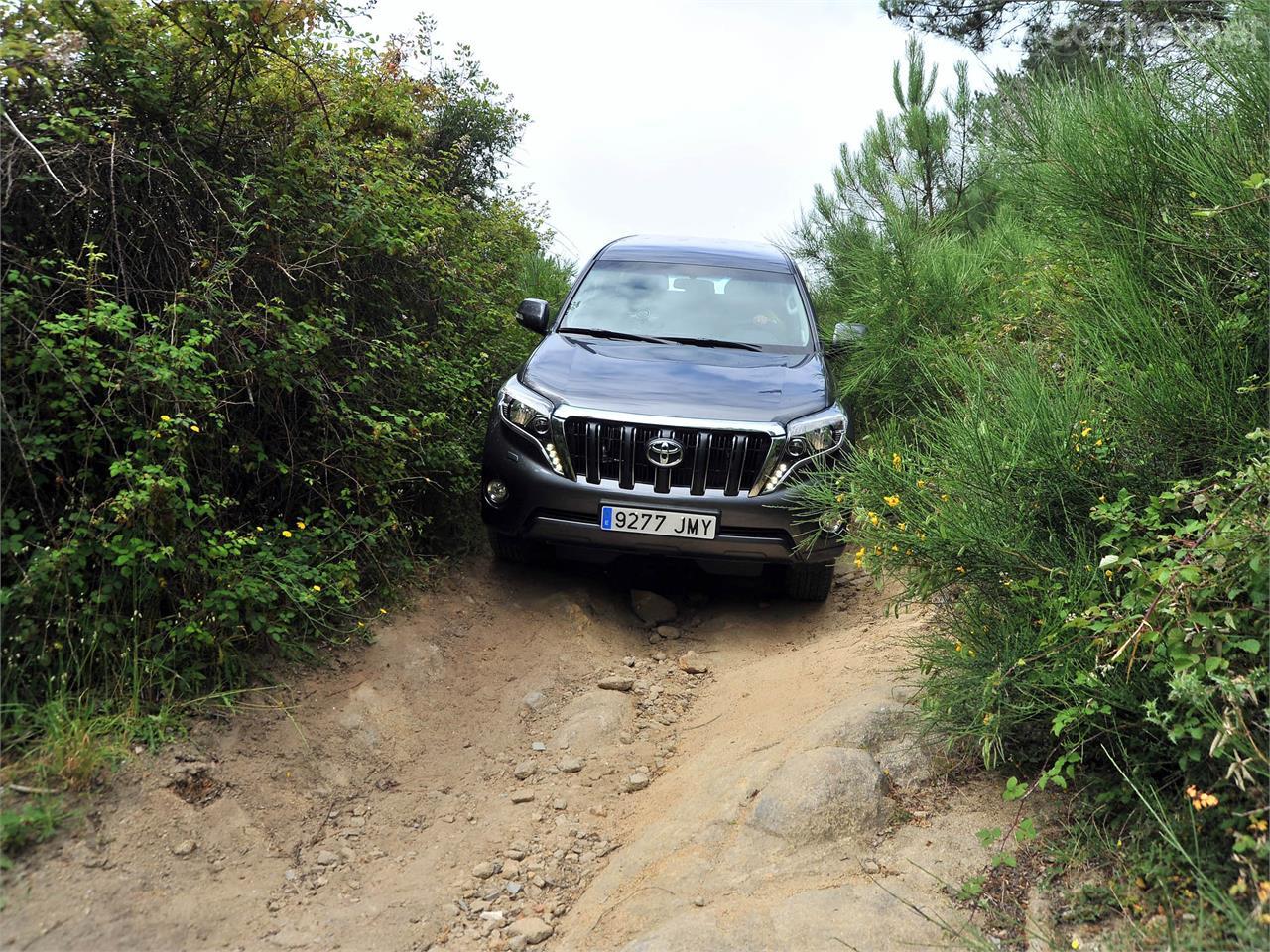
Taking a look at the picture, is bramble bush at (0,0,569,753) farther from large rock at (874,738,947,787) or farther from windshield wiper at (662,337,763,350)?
large rock at (874,738,947,787)

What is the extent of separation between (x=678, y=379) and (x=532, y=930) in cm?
307

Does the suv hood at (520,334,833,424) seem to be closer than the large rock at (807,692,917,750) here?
No

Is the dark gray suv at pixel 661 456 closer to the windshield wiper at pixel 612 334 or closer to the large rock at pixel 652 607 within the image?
the windshield wiper at pixel 612 334

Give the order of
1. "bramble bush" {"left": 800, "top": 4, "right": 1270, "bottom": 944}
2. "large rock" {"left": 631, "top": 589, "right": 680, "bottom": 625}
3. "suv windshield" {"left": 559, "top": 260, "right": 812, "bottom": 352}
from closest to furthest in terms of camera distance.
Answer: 1. "bramble bush" {"left": 800, "top": 4, "right": 1270, "bottom": 944}
2. "large rock" {"left": 631, "top": 589, "right": 680, "bottom": 625}
3. "suv windshield" {"left": 559, "top": 260, "right": 812, "bottom": 352}

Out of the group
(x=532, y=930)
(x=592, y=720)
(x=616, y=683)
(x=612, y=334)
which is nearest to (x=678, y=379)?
(x=612, y=334)

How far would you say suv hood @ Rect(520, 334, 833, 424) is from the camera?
5.23 m

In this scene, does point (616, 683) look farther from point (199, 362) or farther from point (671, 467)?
point (199, 362)

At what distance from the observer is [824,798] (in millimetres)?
3365

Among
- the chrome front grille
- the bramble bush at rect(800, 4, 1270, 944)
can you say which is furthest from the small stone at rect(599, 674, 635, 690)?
the bramble bush at rect(800, 4, 1270, 944)

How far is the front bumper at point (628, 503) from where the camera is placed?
5.09 meters

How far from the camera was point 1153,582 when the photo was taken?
284 centimetres

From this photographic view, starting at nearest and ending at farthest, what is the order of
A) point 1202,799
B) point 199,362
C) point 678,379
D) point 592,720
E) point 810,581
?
point 1202,799 < point 199,362 < point 592,720 < point 678,379 < point 810,581

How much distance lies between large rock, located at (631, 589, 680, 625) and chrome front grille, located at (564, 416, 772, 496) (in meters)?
0.94

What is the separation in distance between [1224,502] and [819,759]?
1.48 m
